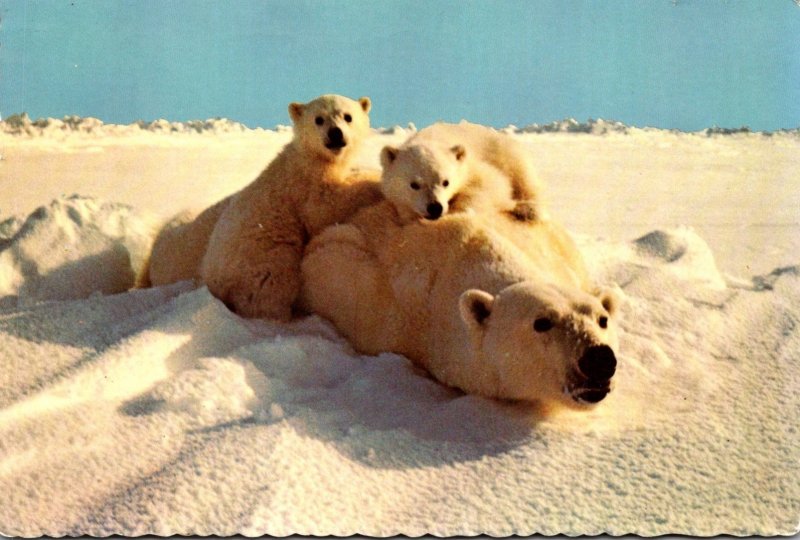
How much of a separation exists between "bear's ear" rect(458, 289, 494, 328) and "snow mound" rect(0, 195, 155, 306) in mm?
2290

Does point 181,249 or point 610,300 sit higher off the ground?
point 610,300

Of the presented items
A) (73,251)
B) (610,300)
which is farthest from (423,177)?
(73,251)

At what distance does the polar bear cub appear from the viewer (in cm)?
347

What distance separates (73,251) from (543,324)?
9.27ft

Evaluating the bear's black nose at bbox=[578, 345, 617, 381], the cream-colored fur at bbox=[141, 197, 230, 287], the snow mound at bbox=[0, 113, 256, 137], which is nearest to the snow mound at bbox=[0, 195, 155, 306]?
the cream-colored fur at bbox=[141, 197, 230, 287]

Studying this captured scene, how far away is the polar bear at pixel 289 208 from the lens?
3.47 m

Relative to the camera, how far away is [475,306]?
2.54 meters

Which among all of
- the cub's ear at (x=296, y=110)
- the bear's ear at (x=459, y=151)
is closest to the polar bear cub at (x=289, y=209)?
the cub's ear at (x=296, y=110)

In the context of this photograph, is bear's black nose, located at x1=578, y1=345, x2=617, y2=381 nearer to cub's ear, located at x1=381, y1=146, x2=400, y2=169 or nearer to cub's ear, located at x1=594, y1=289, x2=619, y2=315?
cub's ear, located at x1=594, y1=289, x2=619, y2=315

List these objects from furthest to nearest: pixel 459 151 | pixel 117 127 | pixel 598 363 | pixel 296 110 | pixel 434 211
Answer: pixel 117 127
pixel 296 110
pixel 459 151
pixel 434 211
pixel 598 363

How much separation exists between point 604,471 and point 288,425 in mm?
886

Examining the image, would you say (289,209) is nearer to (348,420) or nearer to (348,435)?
(348,420)

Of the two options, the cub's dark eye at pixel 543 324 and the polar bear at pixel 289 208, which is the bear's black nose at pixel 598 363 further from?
the polar bear at pixel 289 208

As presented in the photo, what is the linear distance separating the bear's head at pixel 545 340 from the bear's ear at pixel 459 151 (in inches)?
44.7
